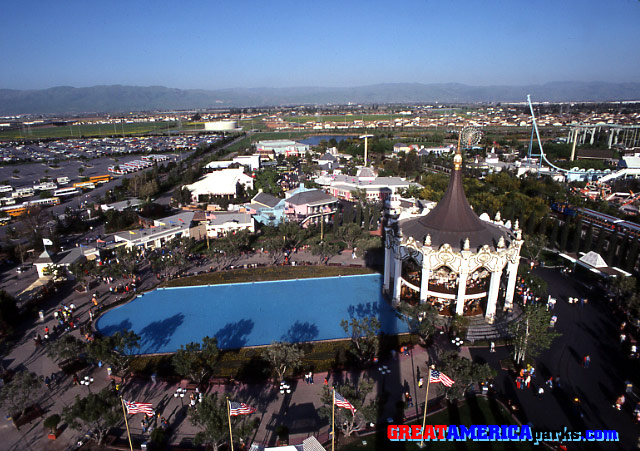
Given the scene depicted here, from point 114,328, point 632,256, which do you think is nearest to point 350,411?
point 114,328

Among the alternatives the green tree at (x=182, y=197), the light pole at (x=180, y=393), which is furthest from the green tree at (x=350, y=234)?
the green tree at (x=182, y=197)

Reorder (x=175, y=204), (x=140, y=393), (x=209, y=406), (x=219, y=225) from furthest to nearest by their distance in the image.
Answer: (x=175, y=204) < (x=219, y=225) < (x=140, y=393) < (x=209, y=406)

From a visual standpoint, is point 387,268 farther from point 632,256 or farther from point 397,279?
point 632,256

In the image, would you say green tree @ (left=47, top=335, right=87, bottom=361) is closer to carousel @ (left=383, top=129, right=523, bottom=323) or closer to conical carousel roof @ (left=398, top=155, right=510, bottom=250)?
carousel @ (left=383, top=129, right=523, bottom=323)

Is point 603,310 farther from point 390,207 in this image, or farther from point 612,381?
point 390,207

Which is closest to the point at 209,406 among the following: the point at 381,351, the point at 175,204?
the point at 381,351

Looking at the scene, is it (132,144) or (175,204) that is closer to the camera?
(175,204)
